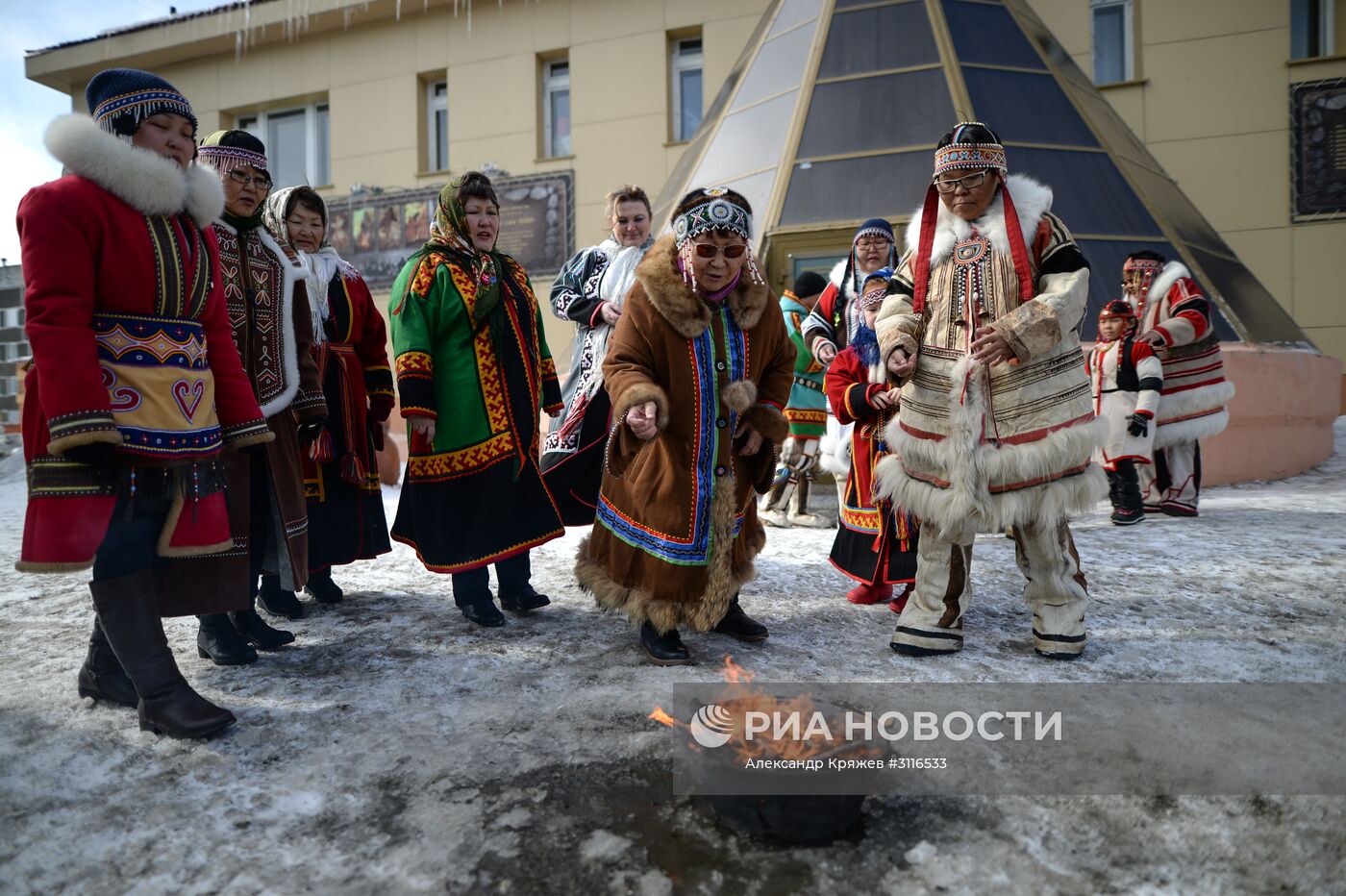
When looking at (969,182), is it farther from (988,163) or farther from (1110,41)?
(1110,41)

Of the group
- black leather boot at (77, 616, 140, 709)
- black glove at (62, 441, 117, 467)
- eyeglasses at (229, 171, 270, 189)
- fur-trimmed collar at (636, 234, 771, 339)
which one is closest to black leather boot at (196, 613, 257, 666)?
black leather boot at (77, 616, 140, 709)

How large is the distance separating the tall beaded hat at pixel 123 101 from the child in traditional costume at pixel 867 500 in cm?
262

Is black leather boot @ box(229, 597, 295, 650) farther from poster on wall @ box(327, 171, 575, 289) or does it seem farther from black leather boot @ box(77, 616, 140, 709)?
poster on wall @ box(327, 171, 575, 289)

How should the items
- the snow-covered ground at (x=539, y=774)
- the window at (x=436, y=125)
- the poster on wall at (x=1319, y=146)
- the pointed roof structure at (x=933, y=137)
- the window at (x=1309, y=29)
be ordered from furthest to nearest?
1. the window at (x=436, y=125)
2. the window at (x=1309, y=29)
3. the poster on wall at (x=1319, y=146)
4. the pointed roof structure at (x=933, y=137)
5. the snow-covered ground at (x=539, y=774)

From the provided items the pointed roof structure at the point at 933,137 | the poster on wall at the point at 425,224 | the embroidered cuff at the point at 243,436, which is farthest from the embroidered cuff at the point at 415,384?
the poster on wall at the point at 425,224

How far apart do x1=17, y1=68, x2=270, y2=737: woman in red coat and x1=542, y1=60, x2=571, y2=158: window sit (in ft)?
38.9

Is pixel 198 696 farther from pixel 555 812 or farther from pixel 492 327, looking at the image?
pixel 492 327

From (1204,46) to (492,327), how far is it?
37.5ft

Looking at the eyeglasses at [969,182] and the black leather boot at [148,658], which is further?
the eyeglasses at [969,182]

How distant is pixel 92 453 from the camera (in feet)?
7.25

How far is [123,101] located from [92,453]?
1.01 m

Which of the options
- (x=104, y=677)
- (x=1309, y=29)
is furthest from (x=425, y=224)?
(x=1309, y=29)

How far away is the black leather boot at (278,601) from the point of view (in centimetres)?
374

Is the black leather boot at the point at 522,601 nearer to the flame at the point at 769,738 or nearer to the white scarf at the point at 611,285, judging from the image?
the white scarf at the point at 611,285
